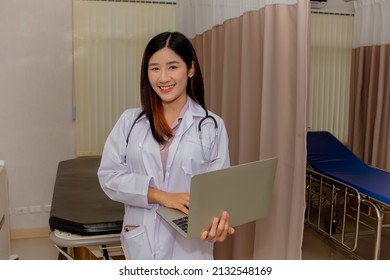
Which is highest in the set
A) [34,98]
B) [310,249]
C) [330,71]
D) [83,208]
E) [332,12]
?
[332,12]

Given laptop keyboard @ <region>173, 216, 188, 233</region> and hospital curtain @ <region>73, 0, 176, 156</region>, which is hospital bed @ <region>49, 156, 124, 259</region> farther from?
hospital curtain @ <region>73, 0, 176, 156</region>

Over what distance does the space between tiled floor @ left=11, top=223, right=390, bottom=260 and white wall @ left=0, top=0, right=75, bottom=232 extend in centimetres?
23

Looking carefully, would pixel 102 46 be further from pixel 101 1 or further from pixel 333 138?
pixel 333 138

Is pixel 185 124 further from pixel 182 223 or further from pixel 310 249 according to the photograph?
pixel 310 249

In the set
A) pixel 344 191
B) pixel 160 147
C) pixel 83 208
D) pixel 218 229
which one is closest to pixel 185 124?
pixel 160 147

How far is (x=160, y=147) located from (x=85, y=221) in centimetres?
53

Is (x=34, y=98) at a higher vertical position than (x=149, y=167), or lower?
higher

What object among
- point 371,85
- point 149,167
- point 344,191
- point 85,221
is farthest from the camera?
point 371,85

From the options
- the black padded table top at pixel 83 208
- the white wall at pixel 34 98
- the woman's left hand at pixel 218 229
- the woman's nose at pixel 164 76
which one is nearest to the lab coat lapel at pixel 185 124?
the woman's nose at pixel 164 76

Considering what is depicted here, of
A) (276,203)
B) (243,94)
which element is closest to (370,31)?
(243,94)

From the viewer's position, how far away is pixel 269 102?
1.71 metres

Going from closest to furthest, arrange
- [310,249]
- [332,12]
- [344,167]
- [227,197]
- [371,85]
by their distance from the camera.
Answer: [227,197] < [310,249] < [344,167] < [371,85] < [332,12]

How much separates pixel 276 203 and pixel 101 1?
233 cm

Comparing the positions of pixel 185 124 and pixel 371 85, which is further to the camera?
pixel 371 85
